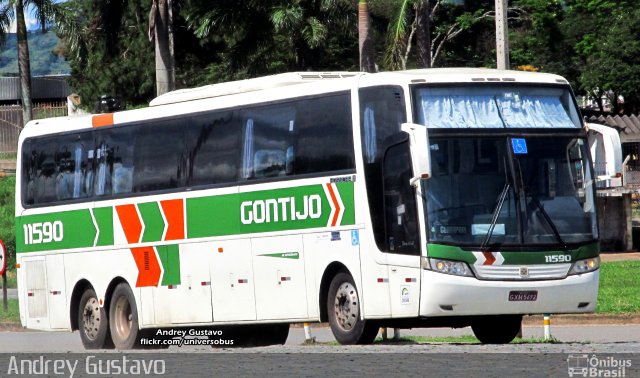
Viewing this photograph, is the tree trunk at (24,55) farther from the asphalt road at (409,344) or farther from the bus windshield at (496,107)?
the bus windshield at (496,107)

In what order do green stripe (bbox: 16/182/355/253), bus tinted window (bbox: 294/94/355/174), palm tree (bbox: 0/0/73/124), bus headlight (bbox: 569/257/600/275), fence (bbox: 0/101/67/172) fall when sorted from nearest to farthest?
bus headlight (bbox: 569/257/600/275)
bus tinted window (bbox: 294/94/355/174)
green stripe (bbox: 16/182/355/253)
palm tree (bbox: 0/0/73/124)
fence (bbox: 0/101/67/172)

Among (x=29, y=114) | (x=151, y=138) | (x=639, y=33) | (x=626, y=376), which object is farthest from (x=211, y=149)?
(x=639, y=33)

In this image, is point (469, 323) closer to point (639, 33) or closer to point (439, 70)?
point (439, 70)

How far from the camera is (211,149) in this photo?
20.7 m

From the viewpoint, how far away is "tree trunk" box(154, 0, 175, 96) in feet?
128

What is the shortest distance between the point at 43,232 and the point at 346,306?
732 cm

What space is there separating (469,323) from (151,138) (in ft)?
19.9

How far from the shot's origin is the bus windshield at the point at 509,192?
17.3 meters

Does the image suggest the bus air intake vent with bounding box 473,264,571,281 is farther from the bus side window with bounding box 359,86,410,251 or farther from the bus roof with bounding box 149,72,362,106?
the bus roof with bounding box 149,72,362,106

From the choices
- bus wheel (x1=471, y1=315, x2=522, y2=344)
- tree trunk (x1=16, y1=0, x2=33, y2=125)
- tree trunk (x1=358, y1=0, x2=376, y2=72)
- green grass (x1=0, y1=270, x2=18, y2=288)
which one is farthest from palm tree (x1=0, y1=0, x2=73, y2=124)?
bus wheel (x1=471, y1=315, x2=522, y2=344)

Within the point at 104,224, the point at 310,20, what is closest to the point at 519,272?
the point at 104,224

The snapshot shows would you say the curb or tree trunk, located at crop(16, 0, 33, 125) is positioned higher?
tree trunk, located at crop(16, 0, 33, 125)

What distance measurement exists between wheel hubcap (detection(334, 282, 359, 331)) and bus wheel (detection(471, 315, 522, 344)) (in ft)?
5.19

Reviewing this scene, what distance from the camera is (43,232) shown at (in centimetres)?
2389
